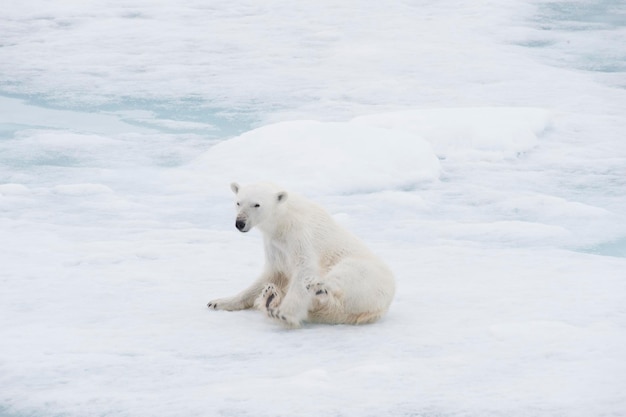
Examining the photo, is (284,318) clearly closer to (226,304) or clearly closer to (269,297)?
(269,297)

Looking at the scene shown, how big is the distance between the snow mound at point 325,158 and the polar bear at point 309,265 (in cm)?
256

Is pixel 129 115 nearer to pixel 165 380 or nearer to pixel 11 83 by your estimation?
pixel 11 83

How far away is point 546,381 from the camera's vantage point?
10.9ft

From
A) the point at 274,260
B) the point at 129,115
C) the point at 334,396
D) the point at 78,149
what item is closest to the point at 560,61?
the point at 129,115

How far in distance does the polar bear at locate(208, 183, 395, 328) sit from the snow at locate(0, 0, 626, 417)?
0.11m

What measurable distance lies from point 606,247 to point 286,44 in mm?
6543

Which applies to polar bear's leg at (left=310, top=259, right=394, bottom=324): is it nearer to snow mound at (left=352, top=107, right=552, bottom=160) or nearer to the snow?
the snow

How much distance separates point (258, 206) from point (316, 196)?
2.68m

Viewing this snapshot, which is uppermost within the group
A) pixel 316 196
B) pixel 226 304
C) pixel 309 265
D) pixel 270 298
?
pixel 309 265

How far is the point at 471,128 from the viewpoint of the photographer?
7844mm

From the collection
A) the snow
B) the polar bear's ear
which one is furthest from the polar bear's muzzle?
the snow

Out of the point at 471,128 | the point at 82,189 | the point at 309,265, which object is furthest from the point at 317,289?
the point at 471,128

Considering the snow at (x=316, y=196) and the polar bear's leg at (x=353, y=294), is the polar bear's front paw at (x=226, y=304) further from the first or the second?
the polar bear's leg at (x=353, y=294)

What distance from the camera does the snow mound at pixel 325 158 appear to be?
677cm
